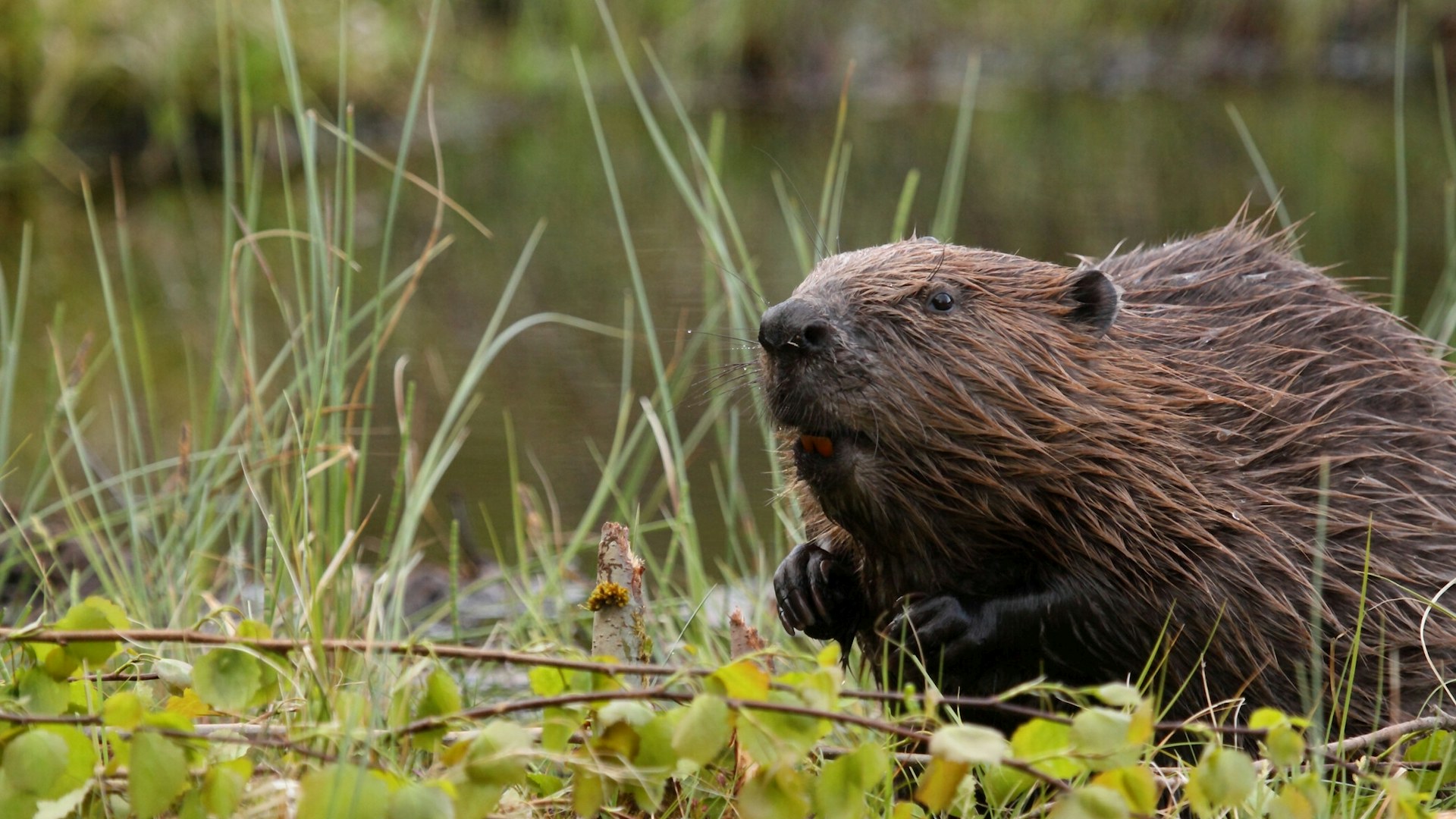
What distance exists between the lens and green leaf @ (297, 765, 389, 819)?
141 cm

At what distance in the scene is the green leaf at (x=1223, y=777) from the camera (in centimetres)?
146

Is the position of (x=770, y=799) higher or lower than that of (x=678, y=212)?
higher

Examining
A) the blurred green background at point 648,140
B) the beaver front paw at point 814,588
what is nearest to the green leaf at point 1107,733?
the beaver front paw at point 814,588

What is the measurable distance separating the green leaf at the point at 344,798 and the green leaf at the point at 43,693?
41cm

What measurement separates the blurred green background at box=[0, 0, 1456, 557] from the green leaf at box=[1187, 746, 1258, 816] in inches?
62.5

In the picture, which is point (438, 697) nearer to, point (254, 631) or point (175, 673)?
point (254, 631)

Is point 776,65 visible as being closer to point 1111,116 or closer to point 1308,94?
point 1111,116

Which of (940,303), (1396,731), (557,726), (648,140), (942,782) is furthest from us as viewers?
(648,140)

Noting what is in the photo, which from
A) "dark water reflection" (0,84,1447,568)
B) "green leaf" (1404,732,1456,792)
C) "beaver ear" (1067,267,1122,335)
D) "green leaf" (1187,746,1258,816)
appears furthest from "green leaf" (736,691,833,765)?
"dark water reflection" (0,84,1447,568)

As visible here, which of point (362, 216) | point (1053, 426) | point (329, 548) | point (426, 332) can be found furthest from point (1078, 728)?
point (362, 216)

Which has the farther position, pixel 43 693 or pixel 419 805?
pixel 43 693

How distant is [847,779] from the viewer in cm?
154

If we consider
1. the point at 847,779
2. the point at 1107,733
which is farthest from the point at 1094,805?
the point at 847,779

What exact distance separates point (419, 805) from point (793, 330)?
828 mm
